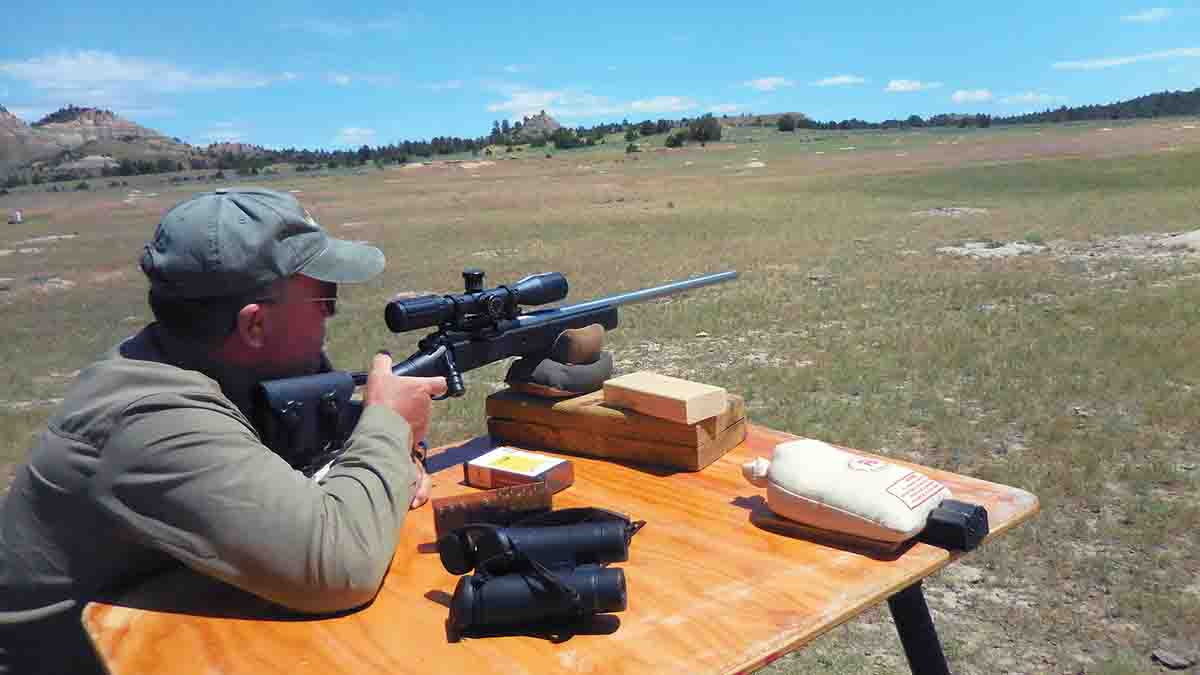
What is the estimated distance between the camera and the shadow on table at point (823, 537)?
2072mm

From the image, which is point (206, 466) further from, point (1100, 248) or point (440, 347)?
point (1100, 248)

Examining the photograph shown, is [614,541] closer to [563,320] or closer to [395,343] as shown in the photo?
[563,320]

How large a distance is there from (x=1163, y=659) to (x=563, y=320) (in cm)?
282

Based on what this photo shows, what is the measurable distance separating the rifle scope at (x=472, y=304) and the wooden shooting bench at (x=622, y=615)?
62 cm

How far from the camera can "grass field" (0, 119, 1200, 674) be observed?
4.25 m

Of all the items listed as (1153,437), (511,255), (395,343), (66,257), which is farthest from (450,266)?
(1153,437)

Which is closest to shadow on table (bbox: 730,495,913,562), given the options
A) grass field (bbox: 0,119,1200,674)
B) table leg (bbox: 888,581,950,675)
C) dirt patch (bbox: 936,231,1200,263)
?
table leg (bbox: 888,581,950,675)

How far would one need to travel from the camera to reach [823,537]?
2170mm

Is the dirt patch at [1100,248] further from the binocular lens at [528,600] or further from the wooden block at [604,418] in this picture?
the binocular lens at [528,600]

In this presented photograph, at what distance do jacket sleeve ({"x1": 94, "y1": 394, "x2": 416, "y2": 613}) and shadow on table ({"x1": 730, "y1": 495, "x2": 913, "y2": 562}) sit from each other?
3.18ft

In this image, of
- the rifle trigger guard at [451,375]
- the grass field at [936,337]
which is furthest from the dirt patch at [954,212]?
the rifle trigger guard at [451,375]

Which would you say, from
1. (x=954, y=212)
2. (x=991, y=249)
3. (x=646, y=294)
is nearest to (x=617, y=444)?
(x=646, y=294)

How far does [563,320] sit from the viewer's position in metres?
3.11

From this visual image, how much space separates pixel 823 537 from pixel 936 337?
24.1 ft
